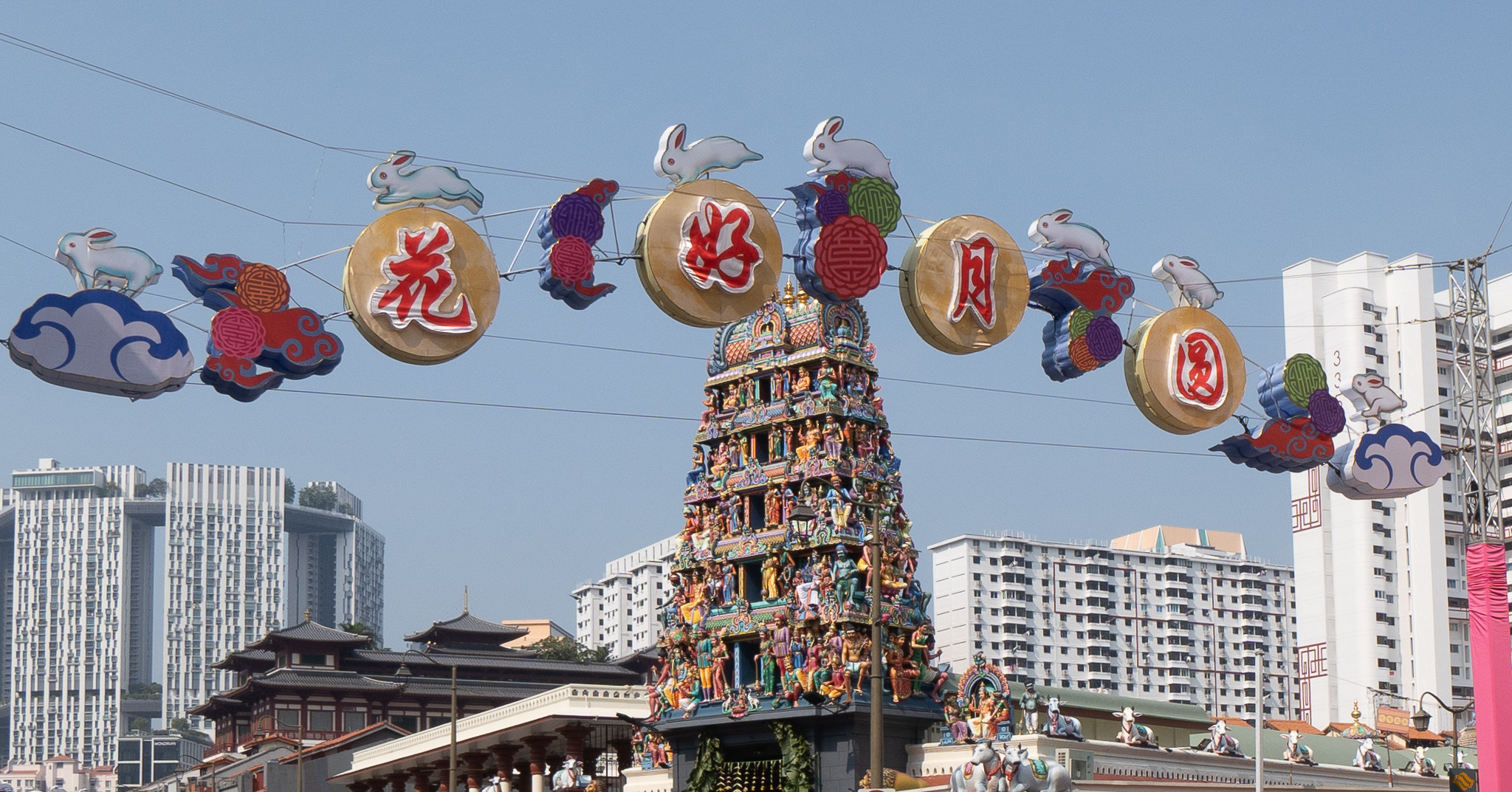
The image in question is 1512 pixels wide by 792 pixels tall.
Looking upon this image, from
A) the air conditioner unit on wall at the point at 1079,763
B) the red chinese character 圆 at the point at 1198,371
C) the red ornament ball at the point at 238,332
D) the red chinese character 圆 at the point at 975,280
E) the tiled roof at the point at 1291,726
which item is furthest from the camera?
the tiled roof at the point at 1291,726

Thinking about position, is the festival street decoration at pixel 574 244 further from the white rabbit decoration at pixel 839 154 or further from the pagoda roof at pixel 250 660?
the pagoda roof at pixel 250 660

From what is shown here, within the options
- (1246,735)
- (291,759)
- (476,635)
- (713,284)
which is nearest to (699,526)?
(1246,735)

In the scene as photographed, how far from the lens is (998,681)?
45.1 meters

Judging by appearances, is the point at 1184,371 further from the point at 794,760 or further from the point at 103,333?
the point at 103,333

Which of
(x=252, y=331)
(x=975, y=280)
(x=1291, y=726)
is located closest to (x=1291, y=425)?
(x=975, y=280)

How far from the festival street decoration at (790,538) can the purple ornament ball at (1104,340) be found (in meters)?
13.4

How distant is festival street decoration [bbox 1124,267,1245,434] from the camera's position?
32.9m

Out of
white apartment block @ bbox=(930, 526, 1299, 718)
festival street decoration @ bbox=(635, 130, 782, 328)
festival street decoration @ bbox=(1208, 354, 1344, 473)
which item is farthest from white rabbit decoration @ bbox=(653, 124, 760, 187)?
white apartment block @ bbox=(930, 526, 1299, 718)

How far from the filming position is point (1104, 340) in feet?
107

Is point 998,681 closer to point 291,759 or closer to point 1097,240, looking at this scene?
point 1097,240

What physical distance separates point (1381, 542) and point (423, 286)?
74007 millimetres

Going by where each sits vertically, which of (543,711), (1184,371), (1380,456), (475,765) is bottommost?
(475,765)

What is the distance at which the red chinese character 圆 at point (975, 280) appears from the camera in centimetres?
3080

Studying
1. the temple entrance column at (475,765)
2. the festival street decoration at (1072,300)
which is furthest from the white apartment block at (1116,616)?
the festival street decoration at (1072,300)
